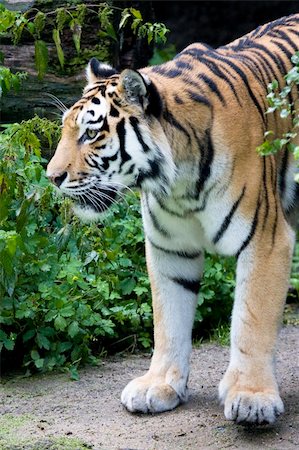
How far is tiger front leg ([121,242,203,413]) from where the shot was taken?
4.29 metres

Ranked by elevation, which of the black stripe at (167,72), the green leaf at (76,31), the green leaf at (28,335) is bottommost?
the green leaf at (28,335)

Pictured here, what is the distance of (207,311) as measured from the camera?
17.8 ft

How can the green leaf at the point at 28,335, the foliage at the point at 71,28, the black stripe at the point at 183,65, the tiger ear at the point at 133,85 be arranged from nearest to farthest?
1. the tiger ear at the point at 133,85
2. the black stripe at the point at 183,65
3. the foliage at the point at 71,28
4. the green leaf at the point at 28,335

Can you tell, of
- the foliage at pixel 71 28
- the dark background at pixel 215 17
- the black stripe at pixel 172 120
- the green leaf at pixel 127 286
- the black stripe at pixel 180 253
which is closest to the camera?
the black stripe at pixel 172 120

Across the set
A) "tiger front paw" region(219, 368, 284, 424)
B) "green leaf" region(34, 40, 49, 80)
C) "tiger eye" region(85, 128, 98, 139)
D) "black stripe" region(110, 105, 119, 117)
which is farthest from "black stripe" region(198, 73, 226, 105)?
"tiger front paw" region(219, 368, 284, 424)

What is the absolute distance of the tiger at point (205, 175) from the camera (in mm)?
3855

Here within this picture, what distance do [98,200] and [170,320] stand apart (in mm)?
712

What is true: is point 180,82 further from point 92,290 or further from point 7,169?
point 92,290

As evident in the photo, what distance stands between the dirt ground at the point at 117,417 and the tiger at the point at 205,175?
0.35 ft

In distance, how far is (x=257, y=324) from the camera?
3.91 meters

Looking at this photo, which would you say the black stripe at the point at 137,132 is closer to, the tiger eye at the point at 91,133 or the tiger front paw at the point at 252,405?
the tiger eye at the point at 91,133

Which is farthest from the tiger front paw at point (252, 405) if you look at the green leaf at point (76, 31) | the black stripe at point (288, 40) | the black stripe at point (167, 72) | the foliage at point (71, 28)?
the green leaf at point (76, 31)

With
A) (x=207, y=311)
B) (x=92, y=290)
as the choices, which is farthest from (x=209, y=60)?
(x=207, y=311)

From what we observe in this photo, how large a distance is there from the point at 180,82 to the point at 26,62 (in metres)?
1.80
